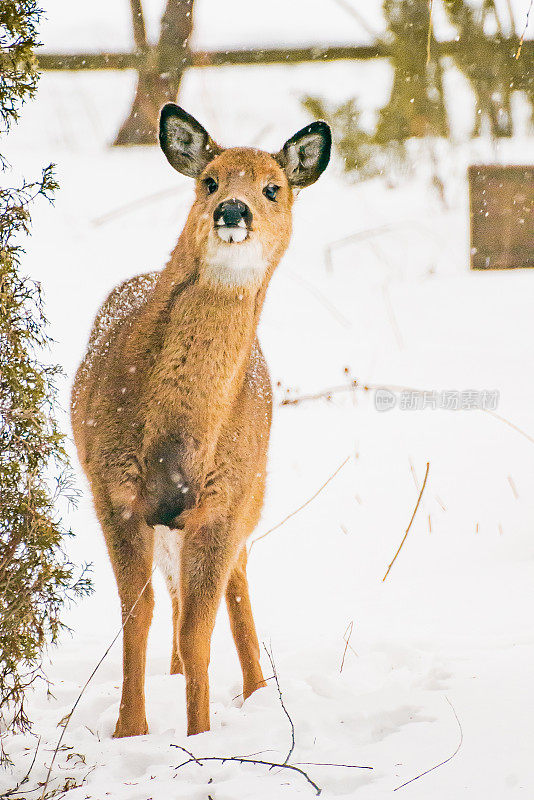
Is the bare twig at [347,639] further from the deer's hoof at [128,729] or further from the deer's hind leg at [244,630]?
the deer's hoof at [128,729]

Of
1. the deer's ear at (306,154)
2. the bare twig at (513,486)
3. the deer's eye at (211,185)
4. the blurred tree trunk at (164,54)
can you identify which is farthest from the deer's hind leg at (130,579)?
the blurred tree trunk at (164,54)

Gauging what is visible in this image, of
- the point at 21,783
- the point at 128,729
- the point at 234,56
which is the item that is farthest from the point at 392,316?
the point at 21,783

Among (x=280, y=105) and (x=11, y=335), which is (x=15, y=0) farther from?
(x=280, y=105)

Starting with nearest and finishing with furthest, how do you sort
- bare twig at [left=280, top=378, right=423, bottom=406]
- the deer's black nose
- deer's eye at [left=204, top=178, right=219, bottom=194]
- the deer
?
1. the deer's black nose
2. the deer
3. deer's eye at [left=204, top=178, right=219, bottom=194]
4. bare twig at [left=280, top=378, right=423, bottom=406]

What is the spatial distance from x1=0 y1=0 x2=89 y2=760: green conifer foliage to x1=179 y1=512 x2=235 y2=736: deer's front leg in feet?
1.86

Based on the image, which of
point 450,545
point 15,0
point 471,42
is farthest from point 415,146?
point 15,0

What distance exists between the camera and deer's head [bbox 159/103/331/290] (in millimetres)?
3188

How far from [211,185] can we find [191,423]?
844mm

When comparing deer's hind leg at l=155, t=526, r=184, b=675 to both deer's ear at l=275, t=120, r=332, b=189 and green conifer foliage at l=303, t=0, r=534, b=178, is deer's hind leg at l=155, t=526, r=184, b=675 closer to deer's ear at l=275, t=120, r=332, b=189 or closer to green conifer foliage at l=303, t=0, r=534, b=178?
deer's ear at l=275, t=120, r=332, b=189

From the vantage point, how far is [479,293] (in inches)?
337

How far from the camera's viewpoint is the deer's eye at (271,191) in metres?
3.39

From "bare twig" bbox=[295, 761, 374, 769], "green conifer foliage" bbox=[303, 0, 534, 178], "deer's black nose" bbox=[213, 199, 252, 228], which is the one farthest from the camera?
"green conifer foliage" bbox=[303, 0, 534, 178]

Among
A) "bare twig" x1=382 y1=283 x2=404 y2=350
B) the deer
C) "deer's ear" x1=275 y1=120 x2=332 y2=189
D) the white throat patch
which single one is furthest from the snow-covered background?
"deer's ear" x1=275 y1=120 x2=332 y2=189

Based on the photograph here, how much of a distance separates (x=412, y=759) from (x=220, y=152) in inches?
83.6
